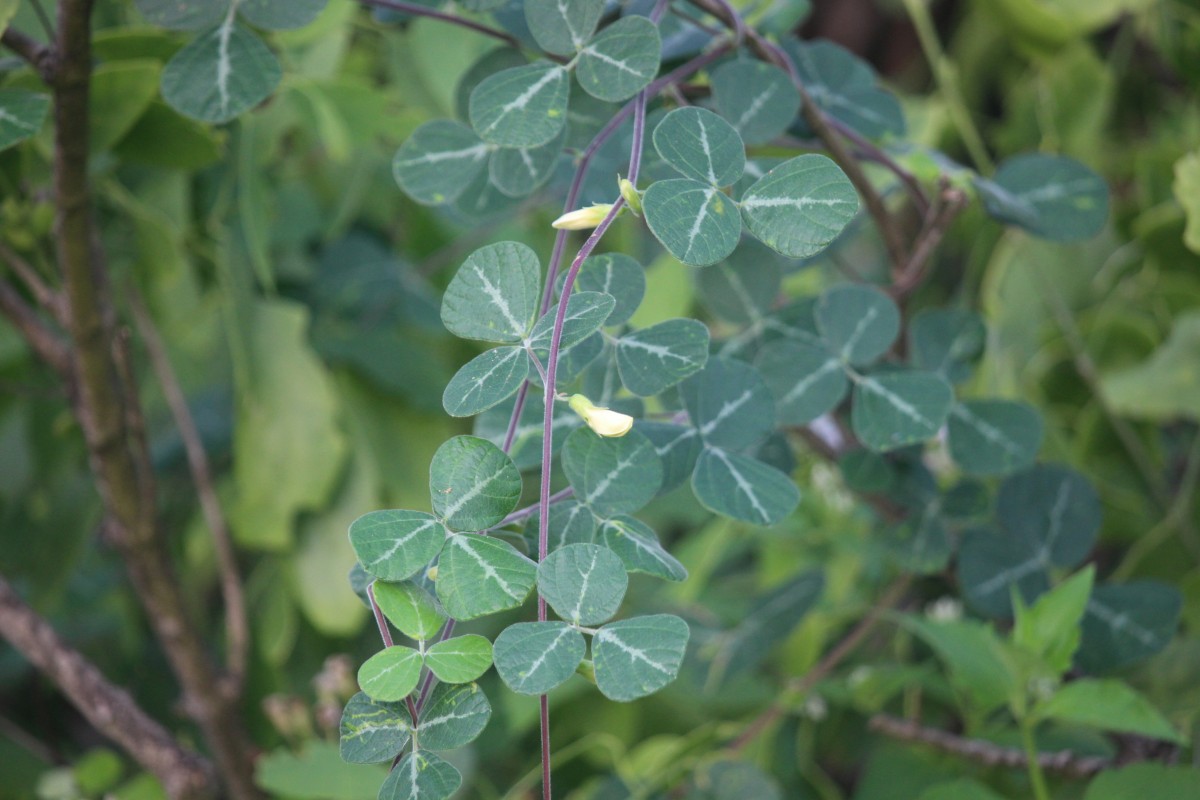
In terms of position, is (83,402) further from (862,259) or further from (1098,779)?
(862,259)

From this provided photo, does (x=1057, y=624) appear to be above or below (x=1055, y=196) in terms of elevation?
below

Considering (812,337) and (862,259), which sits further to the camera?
(862,259)

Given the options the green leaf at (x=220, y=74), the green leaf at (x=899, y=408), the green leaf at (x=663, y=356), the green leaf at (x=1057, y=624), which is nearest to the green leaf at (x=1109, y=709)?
the green leaf at (x=1057, y=624)

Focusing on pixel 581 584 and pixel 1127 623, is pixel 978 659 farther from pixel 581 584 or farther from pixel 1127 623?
pixel 581 584

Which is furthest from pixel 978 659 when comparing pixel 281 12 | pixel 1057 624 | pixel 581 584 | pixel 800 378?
pixel 281 12

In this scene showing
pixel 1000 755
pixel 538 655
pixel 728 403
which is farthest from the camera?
pixel 1000 755

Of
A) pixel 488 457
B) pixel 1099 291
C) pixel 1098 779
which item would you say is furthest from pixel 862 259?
pixel 488 457

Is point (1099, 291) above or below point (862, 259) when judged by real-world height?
above
